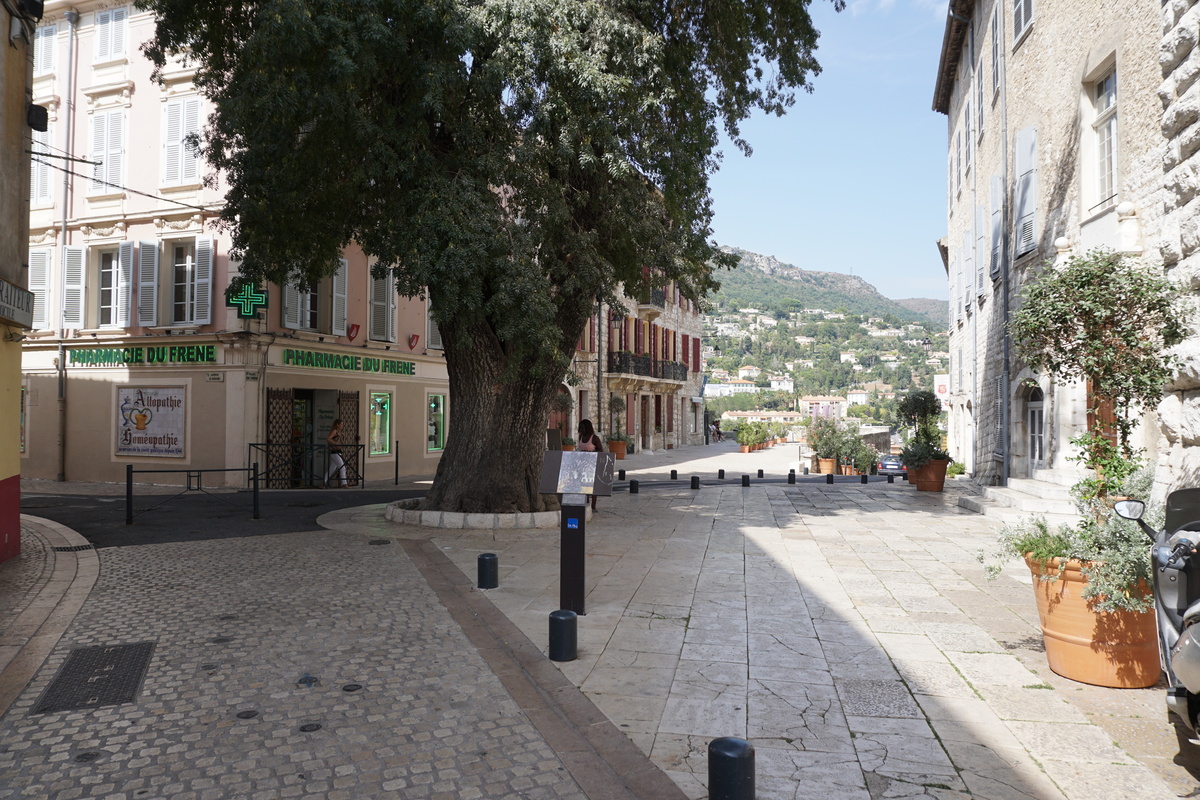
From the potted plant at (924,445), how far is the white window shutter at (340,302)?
509 inches

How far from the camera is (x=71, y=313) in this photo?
17812 millimetres

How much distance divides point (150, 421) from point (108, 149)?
6136 mm

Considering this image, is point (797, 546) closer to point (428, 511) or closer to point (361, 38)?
point (428, 511)

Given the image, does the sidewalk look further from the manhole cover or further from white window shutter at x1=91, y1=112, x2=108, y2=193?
white window shutter at x1=91, y1=112, x2=108, y2=193

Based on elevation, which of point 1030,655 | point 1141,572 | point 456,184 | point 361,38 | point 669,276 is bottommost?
point 1030,655

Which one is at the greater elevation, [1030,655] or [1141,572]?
[1141,572]

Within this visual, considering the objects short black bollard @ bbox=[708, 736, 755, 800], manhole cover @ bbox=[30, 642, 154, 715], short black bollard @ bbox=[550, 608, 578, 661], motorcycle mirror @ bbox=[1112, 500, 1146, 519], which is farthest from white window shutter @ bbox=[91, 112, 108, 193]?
motorcycle mirror @ bbox=[1112, 500, 1146, 519]

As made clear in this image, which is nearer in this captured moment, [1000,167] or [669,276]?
[669,276]

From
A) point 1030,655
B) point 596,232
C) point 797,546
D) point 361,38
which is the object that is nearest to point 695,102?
point 596,232

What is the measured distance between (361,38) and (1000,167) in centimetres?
1202

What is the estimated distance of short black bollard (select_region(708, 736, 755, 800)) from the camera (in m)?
2.92

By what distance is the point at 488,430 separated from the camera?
1102cm

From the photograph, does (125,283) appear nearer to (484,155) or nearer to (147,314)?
(147,314)

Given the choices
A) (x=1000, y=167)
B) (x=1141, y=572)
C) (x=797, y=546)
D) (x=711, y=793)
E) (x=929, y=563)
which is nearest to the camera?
(x=711, y=793)
